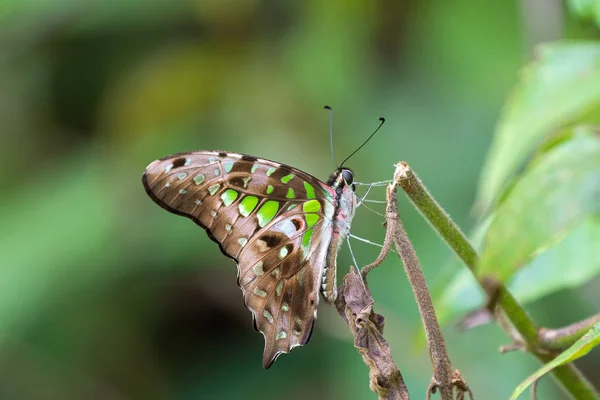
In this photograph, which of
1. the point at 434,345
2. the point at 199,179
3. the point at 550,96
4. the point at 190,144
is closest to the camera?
the point at 434,345

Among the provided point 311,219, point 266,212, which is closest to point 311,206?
point 311,219

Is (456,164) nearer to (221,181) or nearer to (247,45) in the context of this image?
(247,45)

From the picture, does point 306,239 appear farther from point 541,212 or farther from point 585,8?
point 541,212

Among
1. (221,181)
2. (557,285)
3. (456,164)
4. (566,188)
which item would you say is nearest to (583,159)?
(566,188)

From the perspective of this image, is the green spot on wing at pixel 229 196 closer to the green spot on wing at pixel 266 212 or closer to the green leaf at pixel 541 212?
the green spot on wing at pixel 266 212

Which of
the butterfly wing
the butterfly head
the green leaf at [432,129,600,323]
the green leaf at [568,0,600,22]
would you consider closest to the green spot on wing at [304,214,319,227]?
the butterfly wing

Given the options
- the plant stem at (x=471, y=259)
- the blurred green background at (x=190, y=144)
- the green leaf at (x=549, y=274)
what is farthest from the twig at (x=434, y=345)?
the blurred green background at (x=190, y=144)
